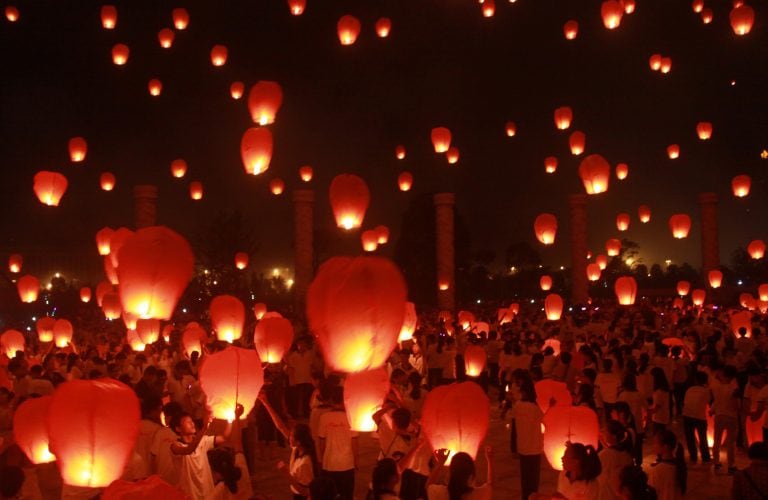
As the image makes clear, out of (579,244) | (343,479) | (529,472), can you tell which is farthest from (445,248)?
(343,479)

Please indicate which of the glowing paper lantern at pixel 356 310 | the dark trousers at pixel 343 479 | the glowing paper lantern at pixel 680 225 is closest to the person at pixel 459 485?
the glowing paper lantern at pixel 356 310

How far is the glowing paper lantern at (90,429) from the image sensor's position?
186 inches

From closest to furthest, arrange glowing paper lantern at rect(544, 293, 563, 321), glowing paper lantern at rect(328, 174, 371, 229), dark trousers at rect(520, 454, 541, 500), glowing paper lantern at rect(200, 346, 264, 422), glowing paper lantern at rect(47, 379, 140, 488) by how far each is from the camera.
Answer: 1. glowing paper lantern at rect(47, 379, 140, 488)
2. glowing paper lantern at rect(200, 346, 264, 422)
3. dark trousers at rect(520, 454, 541, 500)
4. glowing paper lantern at rect(328, 174, 371, 229)
5. glowing paper lantern at rect(544, 293, 563, 321)

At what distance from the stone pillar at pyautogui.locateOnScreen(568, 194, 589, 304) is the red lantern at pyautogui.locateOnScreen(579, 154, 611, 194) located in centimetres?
1424

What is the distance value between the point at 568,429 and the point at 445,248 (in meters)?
25.1

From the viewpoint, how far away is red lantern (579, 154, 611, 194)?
1608 cm

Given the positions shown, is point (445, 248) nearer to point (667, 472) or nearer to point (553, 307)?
point (553, 307)

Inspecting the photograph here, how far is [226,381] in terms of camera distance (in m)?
6.43

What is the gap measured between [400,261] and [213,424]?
3411cm

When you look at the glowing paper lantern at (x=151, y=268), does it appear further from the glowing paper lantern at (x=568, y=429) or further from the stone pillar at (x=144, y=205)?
the stone pillar at (x=144, y=205)

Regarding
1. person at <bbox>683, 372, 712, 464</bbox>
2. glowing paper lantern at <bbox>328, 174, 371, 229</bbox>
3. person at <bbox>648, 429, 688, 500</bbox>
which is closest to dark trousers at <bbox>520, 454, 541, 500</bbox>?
person at <bbox>648, 429, 688, 500</bbox>

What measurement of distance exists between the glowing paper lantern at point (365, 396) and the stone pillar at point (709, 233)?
27950 mm

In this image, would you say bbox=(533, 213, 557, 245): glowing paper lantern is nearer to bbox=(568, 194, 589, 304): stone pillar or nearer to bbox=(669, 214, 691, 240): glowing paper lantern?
bbox=(669, 214, 691, 240): glowing paper lantern

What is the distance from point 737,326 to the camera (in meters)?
16.8
